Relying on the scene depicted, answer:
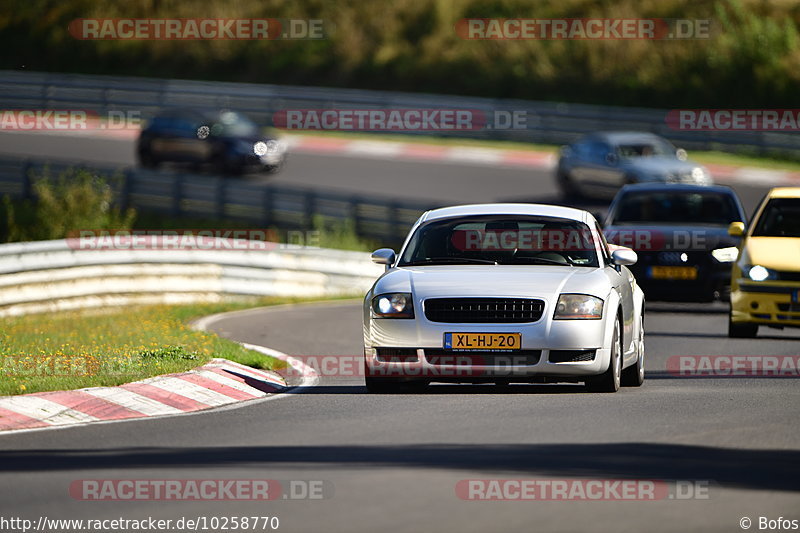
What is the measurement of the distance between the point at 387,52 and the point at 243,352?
39498 mm

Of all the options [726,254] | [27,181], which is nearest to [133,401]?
[726,254]

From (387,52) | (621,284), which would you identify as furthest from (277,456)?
(387,52)

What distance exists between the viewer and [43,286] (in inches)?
809

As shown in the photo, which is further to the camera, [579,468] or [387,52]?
[387,52]

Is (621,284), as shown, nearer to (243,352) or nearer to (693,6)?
(243,352)

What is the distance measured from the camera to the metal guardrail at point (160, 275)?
20.3 metres

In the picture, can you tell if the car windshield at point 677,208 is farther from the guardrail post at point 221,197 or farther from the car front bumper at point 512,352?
the guardrail post at point 221,197

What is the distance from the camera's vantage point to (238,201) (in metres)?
33.4

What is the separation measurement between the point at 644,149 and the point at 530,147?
9.82 meters

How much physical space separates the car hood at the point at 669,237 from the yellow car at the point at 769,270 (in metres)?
2.76

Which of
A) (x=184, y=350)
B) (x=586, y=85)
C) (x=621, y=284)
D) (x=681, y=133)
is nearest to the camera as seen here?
(x=621, y=284)

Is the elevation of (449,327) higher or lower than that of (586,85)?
lower

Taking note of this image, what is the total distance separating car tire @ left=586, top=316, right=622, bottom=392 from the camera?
12234 mm

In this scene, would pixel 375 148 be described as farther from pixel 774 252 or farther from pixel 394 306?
pixel 394 306
